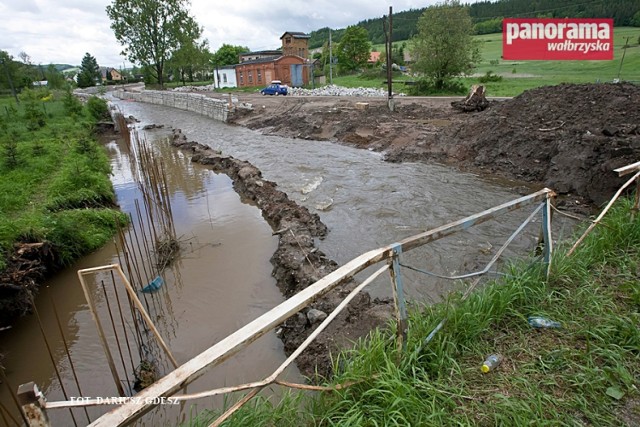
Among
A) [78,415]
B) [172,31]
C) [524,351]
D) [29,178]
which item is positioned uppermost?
[172,31]

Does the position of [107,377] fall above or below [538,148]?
below

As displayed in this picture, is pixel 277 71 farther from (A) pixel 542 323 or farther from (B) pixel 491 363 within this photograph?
(B) pixel 491 363

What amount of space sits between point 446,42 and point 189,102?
21652mm

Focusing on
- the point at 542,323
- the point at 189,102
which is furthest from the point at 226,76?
the point at 542,323

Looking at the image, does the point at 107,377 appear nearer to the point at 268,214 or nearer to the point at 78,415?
the point at 78,415

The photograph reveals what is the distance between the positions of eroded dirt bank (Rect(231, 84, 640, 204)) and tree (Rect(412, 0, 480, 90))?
8.95m

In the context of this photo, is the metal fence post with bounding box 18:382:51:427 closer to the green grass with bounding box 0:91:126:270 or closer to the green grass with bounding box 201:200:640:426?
the green grass with bounding box 201:200:640:426

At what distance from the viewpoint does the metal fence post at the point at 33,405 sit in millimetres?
1315

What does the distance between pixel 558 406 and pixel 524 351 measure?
1.80 ft

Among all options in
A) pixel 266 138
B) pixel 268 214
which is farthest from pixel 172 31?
pixel 268 214

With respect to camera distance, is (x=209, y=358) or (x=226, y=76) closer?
(x=209, y=358)

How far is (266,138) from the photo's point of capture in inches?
742

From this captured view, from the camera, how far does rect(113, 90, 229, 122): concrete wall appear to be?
26172 millimetres

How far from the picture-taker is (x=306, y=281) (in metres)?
5.54
